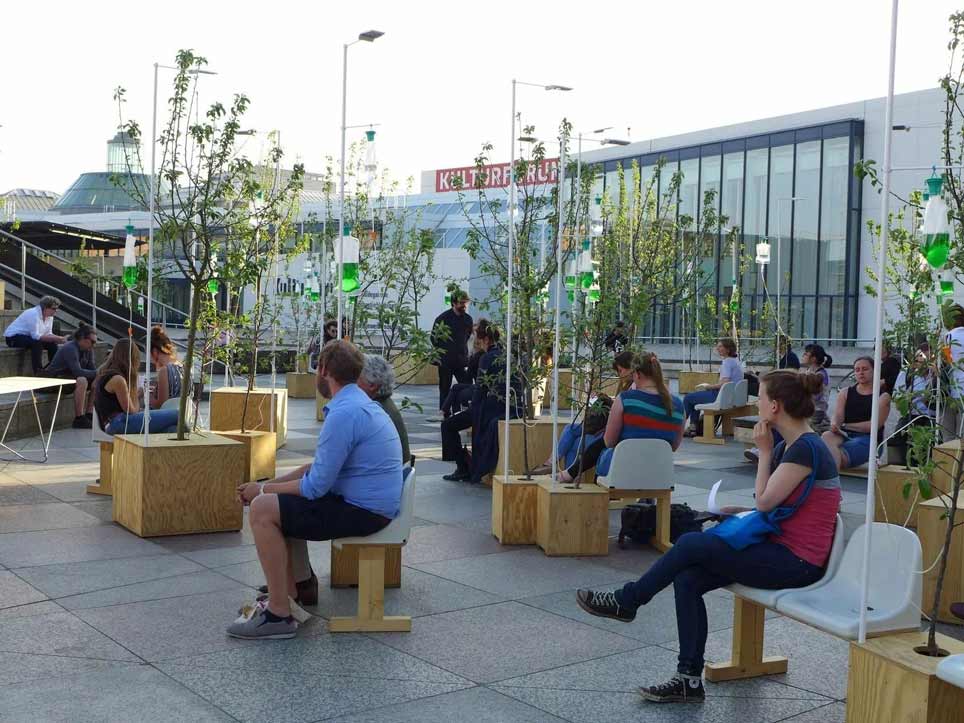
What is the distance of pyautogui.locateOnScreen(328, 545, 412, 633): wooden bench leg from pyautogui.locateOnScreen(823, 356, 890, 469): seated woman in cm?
582

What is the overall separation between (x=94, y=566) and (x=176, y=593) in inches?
36.7

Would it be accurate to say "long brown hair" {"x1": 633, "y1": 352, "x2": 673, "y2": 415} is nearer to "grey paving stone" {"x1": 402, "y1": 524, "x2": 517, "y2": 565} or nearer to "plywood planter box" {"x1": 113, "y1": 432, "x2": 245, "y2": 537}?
"grey paving stone" {"x1": 402, "y1": 524, "x2": 517, "y2": 565}

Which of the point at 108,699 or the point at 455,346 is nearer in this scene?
the point at 108,699

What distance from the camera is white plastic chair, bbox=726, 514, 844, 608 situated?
4.64 meters

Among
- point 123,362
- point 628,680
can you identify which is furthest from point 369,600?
point 123,362

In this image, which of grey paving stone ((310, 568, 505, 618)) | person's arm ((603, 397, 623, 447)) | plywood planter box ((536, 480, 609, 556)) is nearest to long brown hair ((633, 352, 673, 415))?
person's arm ((603, 397, 623, 447))

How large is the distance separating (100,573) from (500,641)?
2.66m

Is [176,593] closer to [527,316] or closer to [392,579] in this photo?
[392,579]

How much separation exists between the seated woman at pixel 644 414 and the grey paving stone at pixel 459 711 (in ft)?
11.4

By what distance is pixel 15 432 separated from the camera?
1352 centimetres

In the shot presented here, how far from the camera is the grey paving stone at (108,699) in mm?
4316

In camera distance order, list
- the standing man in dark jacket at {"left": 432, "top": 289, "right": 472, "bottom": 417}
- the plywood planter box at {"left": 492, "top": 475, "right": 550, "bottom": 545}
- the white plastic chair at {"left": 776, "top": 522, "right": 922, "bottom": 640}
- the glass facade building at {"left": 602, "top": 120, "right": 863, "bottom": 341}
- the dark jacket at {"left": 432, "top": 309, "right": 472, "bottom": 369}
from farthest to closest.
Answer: the glass facade building at {"left": 602, "top": 120, "right": 863, "bottom": 341}, the dark jacket at {"left": 432, "top": 309, "right": 472, "bottom": 369}, the standing man in dark jacket at {"left": 432, "top": 289, "right": 472, "bottom": 417}, the plywood planter box at {"left": 492, "top": 475, "right": 550, "bottom": 545}, the white plastic chair at {"left": 776, "top": 522, "right": 922, "bottom": 640}

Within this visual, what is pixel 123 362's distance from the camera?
955 centimetres

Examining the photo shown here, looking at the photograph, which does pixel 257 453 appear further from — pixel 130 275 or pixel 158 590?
pixel 158 590
